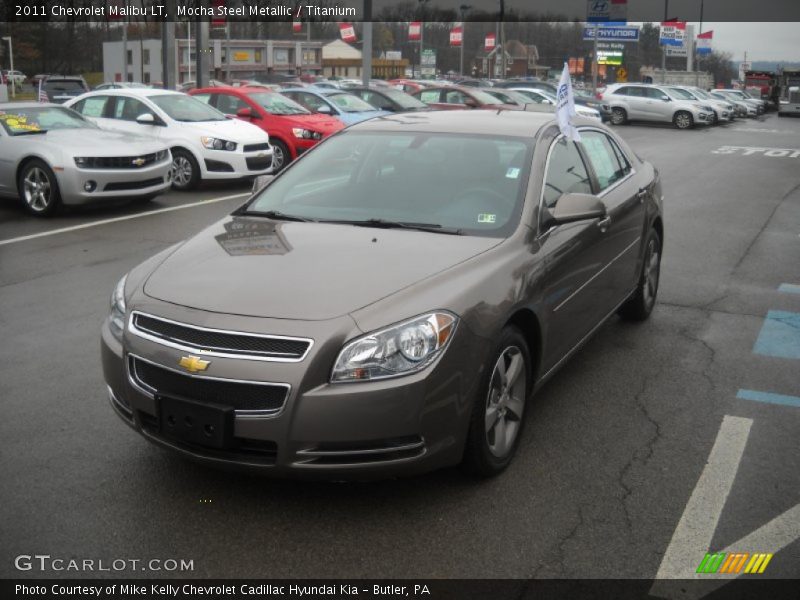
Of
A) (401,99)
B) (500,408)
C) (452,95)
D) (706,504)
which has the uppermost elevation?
(452,95)

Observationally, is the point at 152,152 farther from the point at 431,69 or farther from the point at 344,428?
the point at 431,69

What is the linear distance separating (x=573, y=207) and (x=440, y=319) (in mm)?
1315

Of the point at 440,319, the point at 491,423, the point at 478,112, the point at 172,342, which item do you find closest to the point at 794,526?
the point at 491,423

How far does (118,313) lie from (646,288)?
13.3ft

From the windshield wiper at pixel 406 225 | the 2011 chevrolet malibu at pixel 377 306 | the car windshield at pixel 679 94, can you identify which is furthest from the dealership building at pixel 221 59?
the windshield wiper at pixel 406 225

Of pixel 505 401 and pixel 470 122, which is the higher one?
pixel 470 122

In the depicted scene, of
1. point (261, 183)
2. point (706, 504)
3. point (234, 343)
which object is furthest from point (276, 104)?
point (706, 504)

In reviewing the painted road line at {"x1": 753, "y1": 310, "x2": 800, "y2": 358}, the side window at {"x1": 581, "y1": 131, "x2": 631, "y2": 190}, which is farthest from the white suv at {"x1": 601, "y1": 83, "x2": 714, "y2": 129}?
the side window at {"x1": 581, "y1": 131, "x2": 631, "y2": 190}

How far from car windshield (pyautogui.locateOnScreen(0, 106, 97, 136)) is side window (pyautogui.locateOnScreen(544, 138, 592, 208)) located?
873 centimetres

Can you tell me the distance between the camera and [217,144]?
13961 millimetres

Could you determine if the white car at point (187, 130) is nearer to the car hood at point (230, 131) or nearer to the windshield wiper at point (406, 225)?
the car hood at point (230, 131)

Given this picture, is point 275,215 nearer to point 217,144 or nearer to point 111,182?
point 111,182

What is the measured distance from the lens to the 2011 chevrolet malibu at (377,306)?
11.1ft

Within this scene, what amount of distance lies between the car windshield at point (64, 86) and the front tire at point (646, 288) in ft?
102
